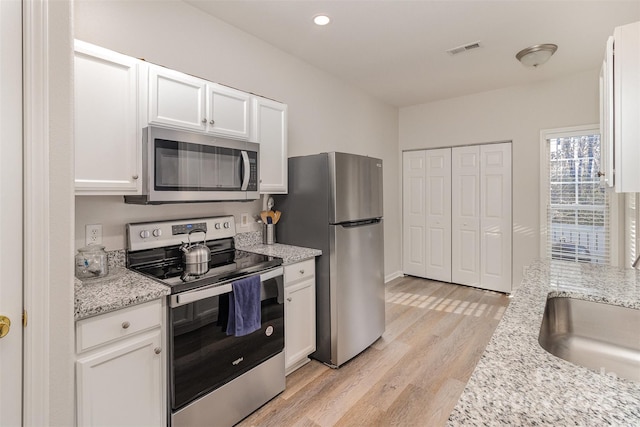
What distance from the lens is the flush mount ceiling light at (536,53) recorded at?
9.53 ft

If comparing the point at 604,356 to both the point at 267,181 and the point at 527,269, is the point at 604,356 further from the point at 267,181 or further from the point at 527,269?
the point at 267,181

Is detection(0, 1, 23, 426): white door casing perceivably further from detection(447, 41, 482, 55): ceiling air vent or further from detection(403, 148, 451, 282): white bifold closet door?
detection(403, 148, 451, 282): white bifold closet door

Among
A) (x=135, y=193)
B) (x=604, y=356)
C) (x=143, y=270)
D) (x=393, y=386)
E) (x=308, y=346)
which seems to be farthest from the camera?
(x=308, y=346)

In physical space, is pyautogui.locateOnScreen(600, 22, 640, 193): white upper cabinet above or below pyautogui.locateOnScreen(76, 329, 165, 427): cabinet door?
above

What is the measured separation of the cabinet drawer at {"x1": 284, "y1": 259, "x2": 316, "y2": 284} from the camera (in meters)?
2.25

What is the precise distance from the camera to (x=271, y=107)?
250 cm

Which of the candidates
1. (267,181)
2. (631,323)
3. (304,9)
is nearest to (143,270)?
(267,181)

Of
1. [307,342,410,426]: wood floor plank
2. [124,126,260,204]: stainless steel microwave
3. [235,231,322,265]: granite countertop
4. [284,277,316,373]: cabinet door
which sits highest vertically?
[124,126,260,204]: stainless steel microwave

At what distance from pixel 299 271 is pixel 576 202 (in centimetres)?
343

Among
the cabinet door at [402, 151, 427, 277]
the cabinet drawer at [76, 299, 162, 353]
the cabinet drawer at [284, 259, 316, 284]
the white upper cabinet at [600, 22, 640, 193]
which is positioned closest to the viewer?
the white upper cabinet at [600, 22, 640, 193]

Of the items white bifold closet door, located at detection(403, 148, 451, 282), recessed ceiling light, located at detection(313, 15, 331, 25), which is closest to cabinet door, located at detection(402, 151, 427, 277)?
white bifold closet door, located at detection(403, 148, 451, 282)

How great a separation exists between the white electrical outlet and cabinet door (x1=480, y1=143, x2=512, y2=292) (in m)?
4.30

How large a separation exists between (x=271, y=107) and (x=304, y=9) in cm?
75

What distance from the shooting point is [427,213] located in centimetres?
481
